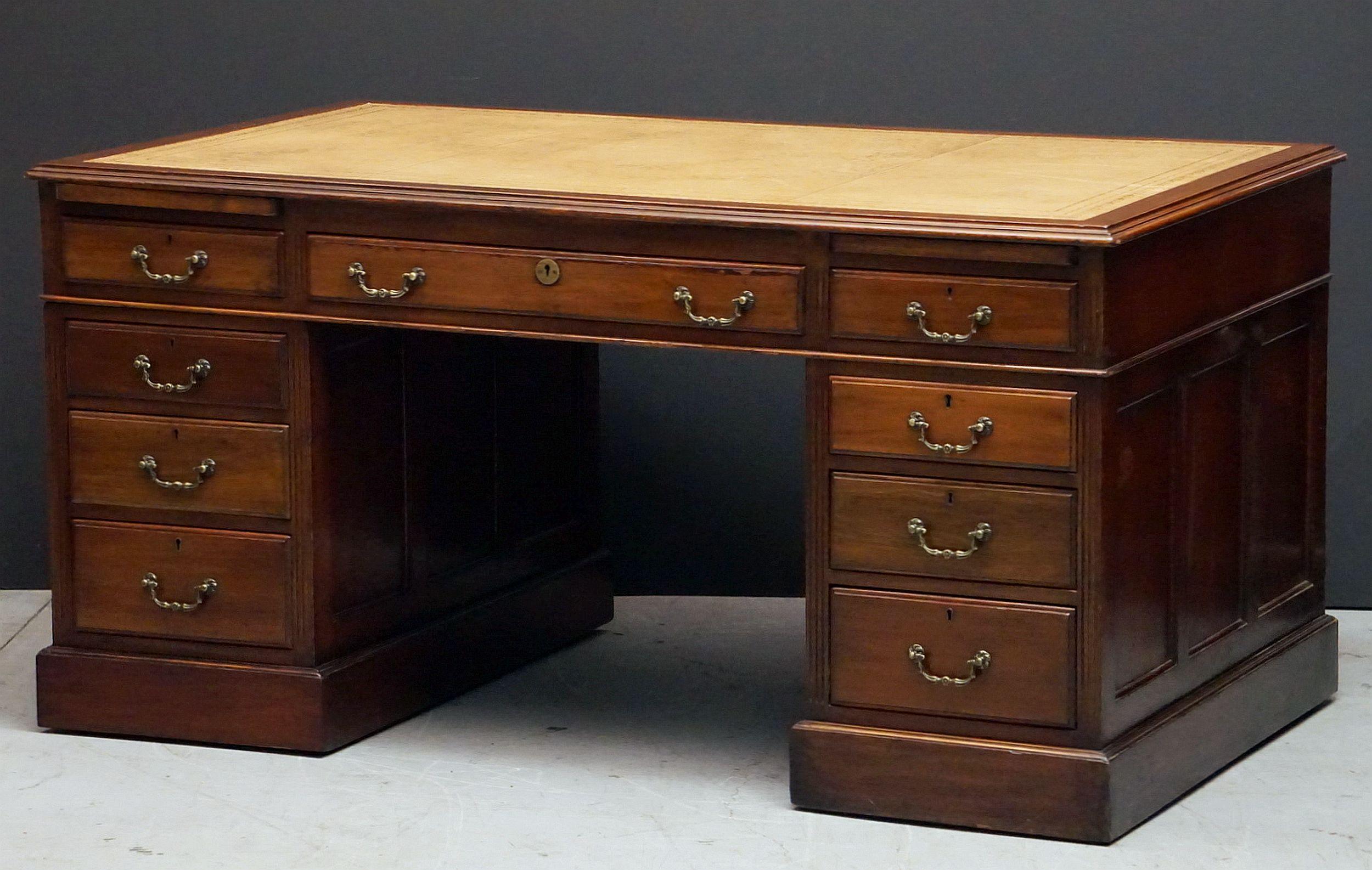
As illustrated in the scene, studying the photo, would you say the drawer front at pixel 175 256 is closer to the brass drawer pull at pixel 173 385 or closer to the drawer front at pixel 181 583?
the brass drawer pull at pixel 173 385

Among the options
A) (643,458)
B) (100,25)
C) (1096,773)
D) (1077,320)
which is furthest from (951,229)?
(100,25)

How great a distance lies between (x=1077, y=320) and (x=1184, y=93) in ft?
5.04

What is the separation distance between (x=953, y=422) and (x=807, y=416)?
23 cm

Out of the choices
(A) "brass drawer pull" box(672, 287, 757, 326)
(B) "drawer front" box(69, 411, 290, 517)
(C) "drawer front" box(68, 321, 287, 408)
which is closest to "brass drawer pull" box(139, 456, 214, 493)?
(B) "drawer front" box(69, 411, 290, 517)

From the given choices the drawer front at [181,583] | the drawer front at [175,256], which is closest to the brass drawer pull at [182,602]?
the drawer front at [181,583]

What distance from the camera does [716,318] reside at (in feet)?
13.3

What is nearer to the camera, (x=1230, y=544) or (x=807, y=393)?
(x=807, y=393)

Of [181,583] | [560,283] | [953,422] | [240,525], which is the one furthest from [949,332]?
[181,583]

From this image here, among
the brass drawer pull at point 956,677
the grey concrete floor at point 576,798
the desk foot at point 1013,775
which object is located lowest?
the grey concrete floor at point 576,798

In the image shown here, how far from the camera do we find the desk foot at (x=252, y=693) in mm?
4453

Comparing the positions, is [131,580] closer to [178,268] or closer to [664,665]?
[178,268]

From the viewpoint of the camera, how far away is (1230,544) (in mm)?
4355

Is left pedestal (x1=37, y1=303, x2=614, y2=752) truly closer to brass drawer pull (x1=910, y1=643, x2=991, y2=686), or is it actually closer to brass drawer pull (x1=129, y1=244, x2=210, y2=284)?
brass drawer pull (x1=129, y1=244, x2=210, y2=284)

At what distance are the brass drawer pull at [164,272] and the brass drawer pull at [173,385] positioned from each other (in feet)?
0.44
